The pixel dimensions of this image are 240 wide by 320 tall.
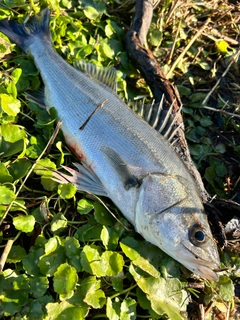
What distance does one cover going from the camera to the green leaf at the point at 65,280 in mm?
2281

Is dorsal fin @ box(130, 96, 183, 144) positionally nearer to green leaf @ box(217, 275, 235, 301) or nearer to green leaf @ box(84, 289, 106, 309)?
green leaf @ box(217, 275, 235, 301)

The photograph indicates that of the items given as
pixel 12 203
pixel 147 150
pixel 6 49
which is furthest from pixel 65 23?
pixel 12 203

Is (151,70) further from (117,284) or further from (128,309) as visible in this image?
(128,309)

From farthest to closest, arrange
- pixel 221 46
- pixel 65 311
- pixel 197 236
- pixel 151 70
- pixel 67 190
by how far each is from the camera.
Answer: pixel 221 46 < pixel 151 70 < pixel 67 190 < pixel 197 236 < pixel 65 311

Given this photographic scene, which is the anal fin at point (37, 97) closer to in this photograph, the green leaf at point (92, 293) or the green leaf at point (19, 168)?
the green leaf at point (19, 168)

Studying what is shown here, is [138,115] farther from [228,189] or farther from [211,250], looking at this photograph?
[211,250]

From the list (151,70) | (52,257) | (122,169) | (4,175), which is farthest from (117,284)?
(151,70)

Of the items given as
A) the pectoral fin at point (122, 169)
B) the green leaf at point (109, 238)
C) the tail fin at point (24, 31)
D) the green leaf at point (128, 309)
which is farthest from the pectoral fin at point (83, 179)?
the tail fin at point (24, 31)

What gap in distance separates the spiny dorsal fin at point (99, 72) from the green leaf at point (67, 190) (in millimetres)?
1078

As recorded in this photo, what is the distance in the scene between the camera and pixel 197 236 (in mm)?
2475

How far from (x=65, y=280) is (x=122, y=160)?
944 millimetres

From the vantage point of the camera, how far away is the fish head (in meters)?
2.45

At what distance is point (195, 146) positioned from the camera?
3576mm

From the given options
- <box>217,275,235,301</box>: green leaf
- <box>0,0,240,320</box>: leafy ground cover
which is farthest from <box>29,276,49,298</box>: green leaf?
<box>217,275,235,301</box>: green leaf
